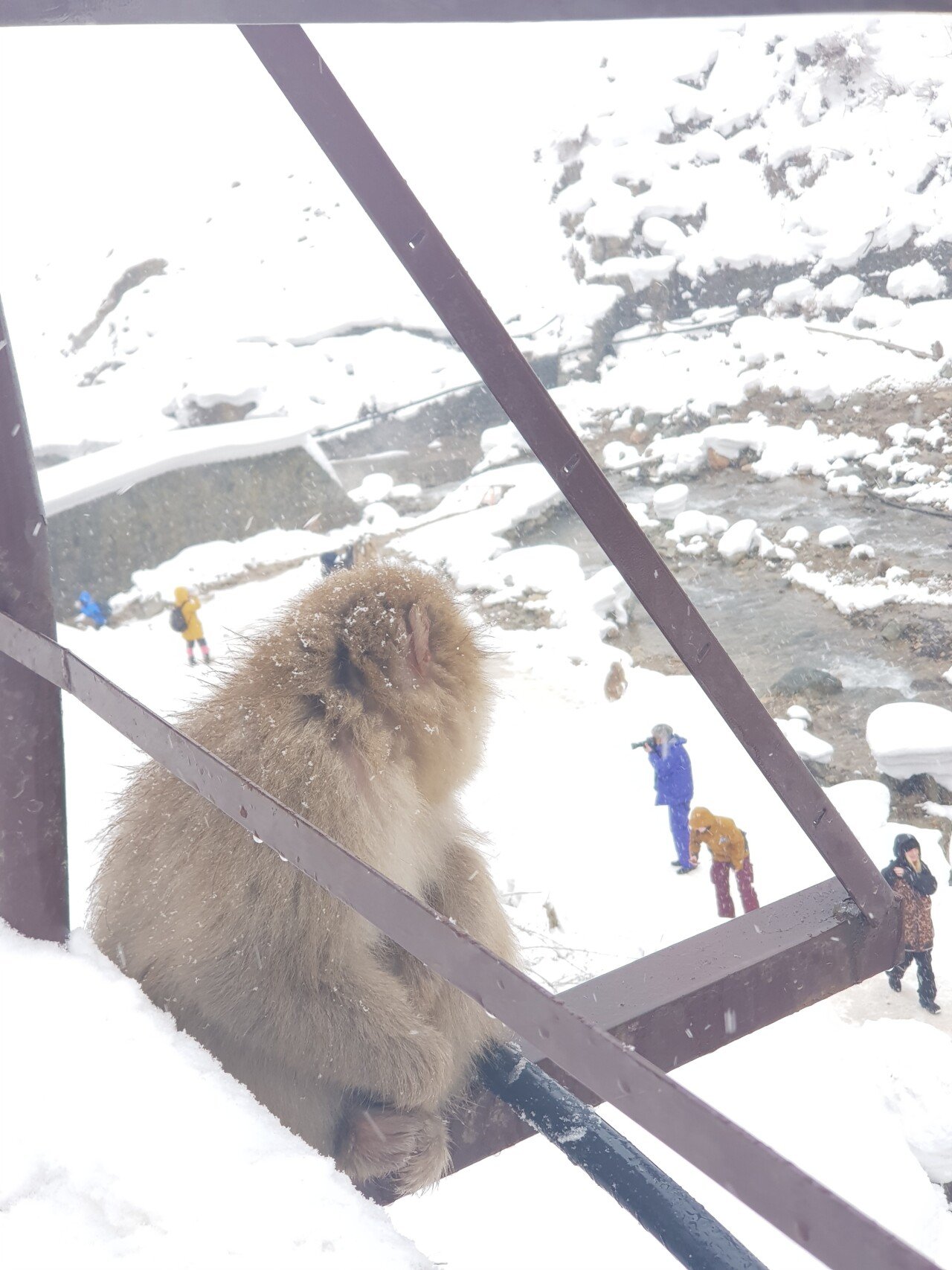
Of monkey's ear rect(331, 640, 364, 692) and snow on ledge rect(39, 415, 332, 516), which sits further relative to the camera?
snow on ledge rect(39, 415, 332, 516)

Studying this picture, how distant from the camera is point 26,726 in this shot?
1.33 m

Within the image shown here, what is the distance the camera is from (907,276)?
16.5m

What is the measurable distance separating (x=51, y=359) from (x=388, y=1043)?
26402mm

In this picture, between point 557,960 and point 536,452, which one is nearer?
point 536,452

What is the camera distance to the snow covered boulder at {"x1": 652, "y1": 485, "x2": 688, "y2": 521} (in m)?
13.7

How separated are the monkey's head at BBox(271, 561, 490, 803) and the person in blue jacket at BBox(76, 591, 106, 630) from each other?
11790mm

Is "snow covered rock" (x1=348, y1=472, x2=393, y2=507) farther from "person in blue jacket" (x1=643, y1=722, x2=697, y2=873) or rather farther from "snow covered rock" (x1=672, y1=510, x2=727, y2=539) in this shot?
"person in blue jacket" (x1=643, y1=722, x2=697, y2=873)

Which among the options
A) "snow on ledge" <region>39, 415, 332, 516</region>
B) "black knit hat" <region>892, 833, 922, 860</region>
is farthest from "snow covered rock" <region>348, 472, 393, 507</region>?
"black knit hat" <region>892, 833, 922, 860</region>

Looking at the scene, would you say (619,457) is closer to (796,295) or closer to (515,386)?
(796,295)

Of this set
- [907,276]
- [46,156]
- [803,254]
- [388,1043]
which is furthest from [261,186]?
[388,1043]

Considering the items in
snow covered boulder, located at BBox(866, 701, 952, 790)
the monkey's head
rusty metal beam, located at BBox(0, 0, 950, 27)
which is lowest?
snow covered boulder, located at BBox(866, 701, 952, 790)

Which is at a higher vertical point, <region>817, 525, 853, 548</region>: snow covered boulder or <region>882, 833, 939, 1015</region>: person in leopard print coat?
<region>817, 525, 853, 548</region>: snow covered boulder

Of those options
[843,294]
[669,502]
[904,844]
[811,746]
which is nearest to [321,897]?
[904,844]

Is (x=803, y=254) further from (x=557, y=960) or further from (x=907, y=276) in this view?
(x=557, y=960)
